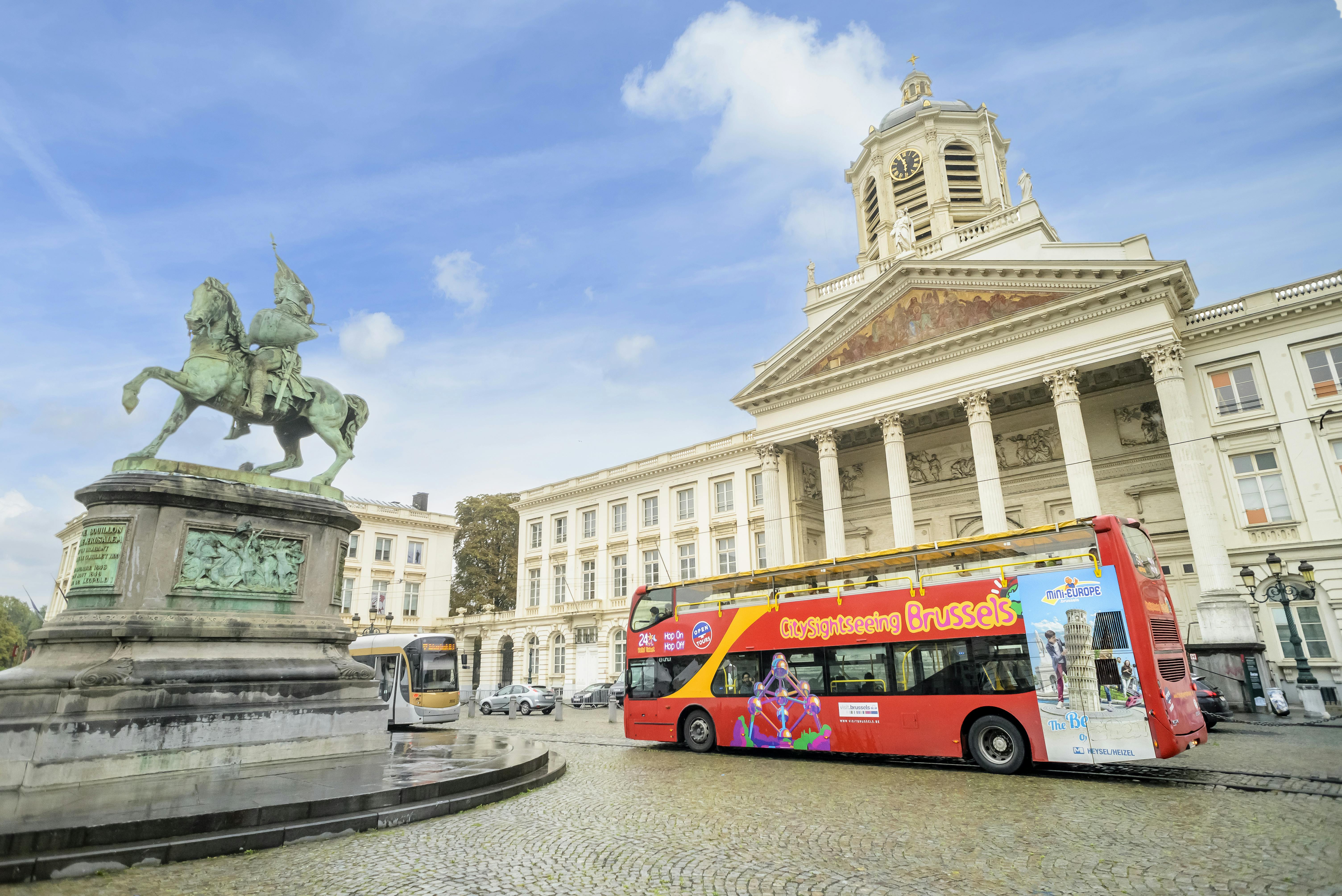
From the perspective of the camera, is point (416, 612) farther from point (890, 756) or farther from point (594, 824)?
point (594, 824)

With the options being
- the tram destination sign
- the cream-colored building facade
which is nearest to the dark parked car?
the cream-colored building facade

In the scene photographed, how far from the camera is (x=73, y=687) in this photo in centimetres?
802

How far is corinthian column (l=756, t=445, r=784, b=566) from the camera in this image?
33.5 meters

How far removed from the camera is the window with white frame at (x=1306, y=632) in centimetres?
2350

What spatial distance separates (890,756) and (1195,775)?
16.8 ft

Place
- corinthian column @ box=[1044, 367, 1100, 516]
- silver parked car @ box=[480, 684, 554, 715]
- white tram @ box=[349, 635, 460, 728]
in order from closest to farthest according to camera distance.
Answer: white tram @ box=[349, 635, 460, 728], corinthian column @ box=[1044, 367, 1100, 516], silver parked car @ box=[480, 684, 554, 715]

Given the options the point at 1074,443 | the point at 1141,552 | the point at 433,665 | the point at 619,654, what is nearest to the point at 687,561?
the point at 619,654

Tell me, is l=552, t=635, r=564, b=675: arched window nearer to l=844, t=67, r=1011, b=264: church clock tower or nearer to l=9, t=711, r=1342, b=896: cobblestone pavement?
l=844, t=67, r=1011, b=264: church clock tower

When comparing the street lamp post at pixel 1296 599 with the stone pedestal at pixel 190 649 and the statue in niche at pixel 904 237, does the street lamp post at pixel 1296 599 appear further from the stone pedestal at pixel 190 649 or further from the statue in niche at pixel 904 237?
the stone pedestal at pixel 190 649

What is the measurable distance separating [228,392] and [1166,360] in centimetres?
2741

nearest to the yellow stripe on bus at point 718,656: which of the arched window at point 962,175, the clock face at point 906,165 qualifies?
the arched window at point 962,175

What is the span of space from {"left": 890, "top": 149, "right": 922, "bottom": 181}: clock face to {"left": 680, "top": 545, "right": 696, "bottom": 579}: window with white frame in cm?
2679

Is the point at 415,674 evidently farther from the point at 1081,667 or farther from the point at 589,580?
the point at 589,580

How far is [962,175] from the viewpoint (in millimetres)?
45688
